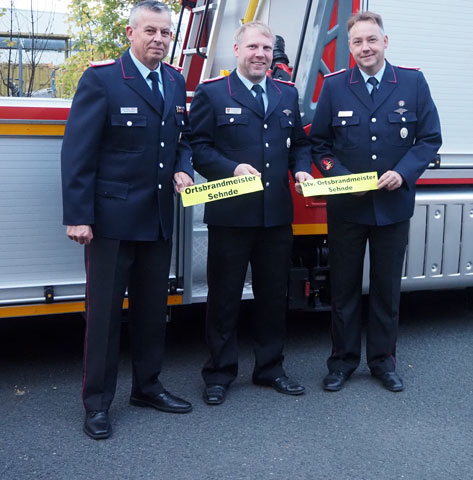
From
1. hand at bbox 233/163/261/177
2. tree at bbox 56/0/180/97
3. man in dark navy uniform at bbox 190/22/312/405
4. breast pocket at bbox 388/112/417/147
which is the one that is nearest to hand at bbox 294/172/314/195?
man in dark navy uniform at bbox 190/22/312/405

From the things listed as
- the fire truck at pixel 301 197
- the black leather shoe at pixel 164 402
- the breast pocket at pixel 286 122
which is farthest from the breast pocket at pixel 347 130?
the black leather shoe at pixel 164 402

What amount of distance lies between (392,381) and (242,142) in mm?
1527

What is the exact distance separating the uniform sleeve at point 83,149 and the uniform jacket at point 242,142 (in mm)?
591

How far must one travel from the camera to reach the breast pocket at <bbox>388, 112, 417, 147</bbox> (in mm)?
3770

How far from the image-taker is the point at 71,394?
382cm

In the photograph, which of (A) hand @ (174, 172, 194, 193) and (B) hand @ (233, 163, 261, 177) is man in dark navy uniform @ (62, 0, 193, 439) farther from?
(B) hand @ (233, 163, 261, 177)

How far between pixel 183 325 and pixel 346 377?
1.40 meters

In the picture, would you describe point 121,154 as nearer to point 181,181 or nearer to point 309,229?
point 181,181

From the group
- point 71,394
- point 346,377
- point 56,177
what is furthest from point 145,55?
point 346,377

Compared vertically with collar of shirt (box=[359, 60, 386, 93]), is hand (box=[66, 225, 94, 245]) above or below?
below

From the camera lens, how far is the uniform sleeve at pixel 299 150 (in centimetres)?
379

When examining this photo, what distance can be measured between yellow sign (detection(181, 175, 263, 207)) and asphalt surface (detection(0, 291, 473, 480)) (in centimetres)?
108

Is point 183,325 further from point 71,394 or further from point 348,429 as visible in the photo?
point 348,429

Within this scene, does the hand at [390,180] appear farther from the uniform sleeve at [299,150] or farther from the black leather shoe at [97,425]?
the black leather shoe at [97,425]
